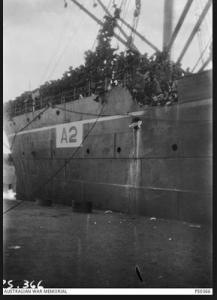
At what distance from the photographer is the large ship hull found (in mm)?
9422

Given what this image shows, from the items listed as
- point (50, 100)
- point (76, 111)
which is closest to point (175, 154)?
point (76, 111)

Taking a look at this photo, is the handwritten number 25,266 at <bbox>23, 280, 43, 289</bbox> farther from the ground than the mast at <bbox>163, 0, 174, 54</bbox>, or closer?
closer

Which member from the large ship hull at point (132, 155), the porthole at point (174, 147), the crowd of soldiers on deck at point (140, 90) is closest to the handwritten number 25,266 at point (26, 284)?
the large ship hull at point (132, 155)

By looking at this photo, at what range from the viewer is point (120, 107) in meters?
12.1

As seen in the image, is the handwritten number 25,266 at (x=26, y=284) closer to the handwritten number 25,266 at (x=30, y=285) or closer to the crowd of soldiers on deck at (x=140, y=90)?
the handwritten number 25,266 at (x=30, y=285)

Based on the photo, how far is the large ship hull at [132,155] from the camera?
942cm

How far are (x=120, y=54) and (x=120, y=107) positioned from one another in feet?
7.13

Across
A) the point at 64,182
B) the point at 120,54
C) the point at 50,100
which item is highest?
the point at 120,54

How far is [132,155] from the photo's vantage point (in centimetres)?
1141

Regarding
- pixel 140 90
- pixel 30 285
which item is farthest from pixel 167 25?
pixel 30 285

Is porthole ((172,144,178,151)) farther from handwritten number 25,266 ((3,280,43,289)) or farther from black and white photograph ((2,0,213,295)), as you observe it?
handwritten number 25,266 ((3,280,43,289))

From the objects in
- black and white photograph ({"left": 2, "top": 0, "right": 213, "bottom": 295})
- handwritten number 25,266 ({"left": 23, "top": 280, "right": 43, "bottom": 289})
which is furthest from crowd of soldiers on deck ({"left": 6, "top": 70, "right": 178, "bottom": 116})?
handwritten number 25,266 ({"left": 23, "top": 280, "right": 43, "bottom": 289})

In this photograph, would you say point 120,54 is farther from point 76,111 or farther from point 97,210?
point 97,210

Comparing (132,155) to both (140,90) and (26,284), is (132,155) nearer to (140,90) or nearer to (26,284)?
(140,90)
